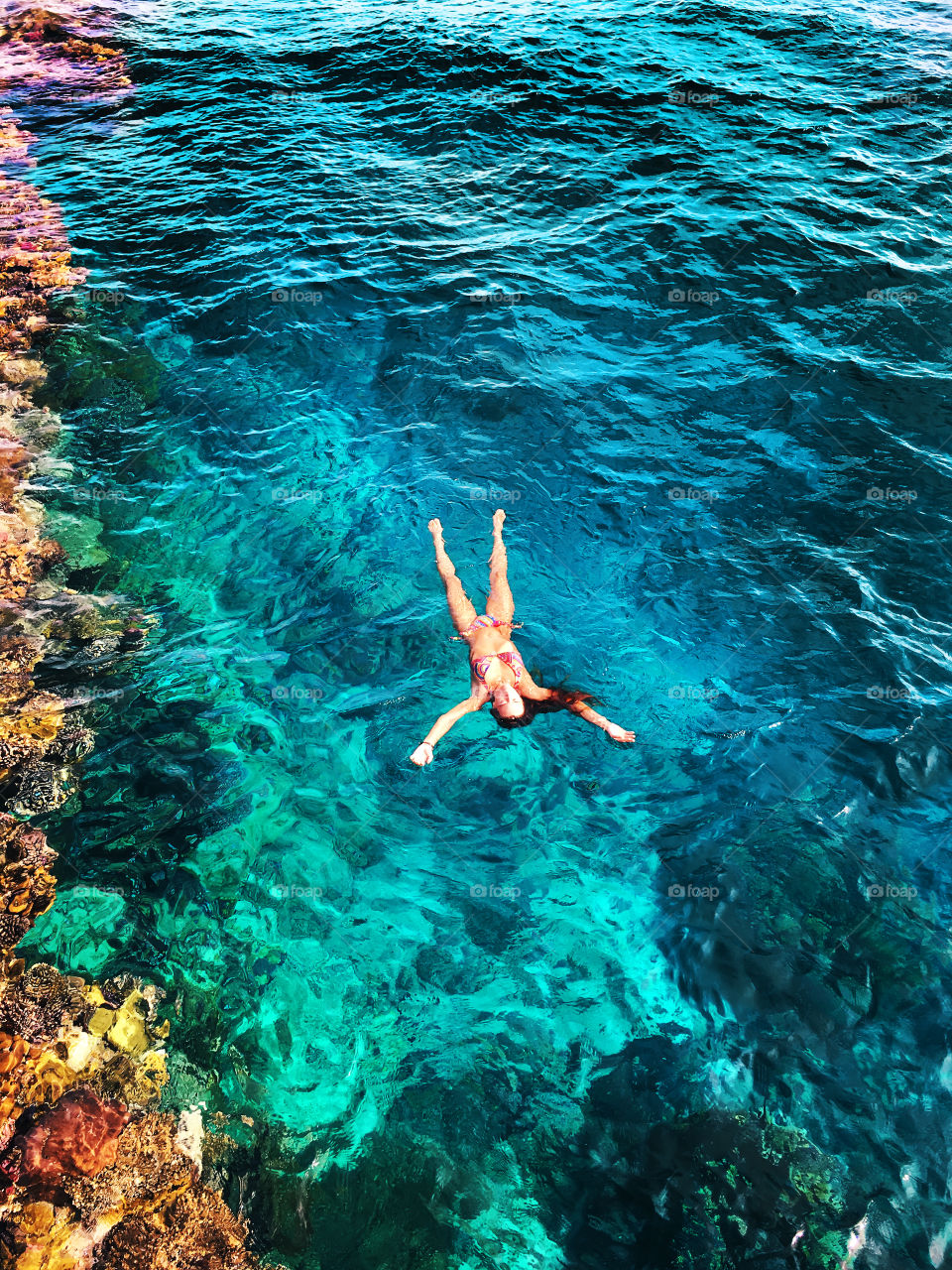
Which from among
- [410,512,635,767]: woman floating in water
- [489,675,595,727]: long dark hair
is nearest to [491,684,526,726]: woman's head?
[410,512,635,767]: woman floating in water

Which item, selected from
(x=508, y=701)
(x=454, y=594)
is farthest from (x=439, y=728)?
(x=454, y=594)

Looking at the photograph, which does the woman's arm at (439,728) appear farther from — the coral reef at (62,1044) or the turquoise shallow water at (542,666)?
the coral reef at (62,1044)

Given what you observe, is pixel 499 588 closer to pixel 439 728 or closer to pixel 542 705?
pixel 542 705

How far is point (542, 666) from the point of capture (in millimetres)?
10602

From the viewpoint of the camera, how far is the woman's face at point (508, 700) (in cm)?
890

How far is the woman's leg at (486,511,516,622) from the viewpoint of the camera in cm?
1034

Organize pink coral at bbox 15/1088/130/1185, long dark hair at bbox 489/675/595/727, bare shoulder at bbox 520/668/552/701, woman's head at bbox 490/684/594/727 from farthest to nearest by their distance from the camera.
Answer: bare shoulder at bbox 520/668/552/701 < long dark hair at bbox 489/675/595/727 < woman's head at bbox 490/684/594/727 < pink coral at bbox 15/1088/130/1185

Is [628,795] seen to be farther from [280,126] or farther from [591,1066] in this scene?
[280,126]

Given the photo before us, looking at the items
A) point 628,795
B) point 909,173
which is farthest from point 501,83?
point 628,795

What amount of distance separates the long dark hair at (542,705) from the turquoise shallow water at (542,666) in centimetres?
66

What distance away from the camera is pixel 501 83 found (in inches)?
814

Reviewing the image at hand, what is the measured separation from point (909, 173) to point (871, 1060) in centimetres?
1920

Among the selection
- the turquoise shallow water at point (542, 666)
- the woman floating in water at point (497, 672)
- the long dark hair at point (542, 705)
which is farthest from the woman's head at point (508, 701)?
the turquoise shallow water at point (542, 666)

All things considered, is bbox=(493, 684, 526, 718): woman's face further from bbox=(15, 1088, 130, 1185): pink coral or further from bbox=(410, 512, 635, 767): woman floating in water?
bbox=(15, 1088, 130, 1185): pink coral
